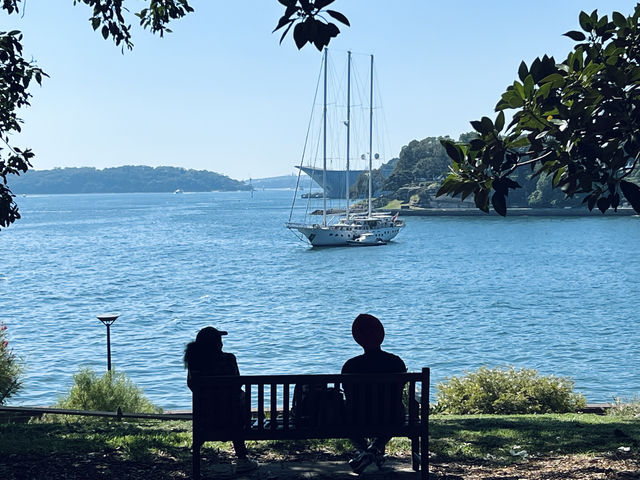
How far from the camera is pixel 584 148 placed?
4.62m

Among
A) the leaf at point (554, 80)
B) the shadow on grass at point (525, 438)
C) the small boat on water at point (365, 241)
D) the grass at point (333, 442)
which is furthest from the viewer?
the small boat on water at point (365, 241)

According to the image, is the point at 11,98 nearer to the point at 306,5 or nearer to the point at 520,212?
the point at 306,5

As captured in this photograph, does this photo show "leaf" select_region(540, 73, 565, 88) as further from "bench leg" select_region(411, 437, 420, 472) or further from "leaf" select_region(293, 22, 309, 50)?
"bench leg" select_region(411, 437, 420, 472)

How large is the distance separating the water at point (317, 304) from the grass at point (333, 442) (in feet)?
41.9

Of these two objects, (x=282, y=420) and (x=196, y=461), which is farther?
(x=282, y=420)

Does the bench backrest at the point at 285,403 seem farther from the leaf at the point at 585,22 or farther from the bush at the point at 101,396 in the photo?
the bush at the point at 101,396

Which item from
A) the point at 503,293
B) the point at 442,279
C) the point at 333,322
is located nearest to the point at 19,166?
the point at 333,322

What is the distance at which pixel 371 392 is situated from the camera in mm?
5426

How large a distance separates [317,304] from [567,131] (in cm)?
4062

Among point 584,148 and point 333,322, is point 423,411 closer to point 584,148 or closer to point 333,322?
point 584,148

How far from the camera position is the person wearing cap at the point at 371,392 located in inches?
214

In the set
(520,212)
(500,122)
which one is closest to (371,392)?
(500,122)

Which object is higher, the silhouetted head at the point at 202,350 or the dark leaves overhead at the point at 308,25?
the dark leaves overhead at the point at 308,25

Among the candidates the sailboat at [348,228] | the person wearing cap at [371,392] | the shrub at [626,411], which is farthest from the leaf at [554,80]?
the sailboat at [348,228]
